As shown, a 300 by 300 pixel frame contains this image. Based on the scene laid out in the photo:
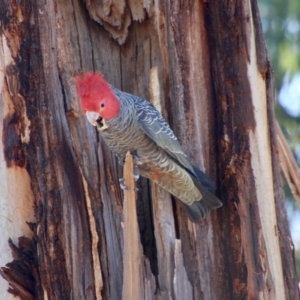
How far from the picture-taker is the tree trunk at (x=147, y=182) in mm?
3602

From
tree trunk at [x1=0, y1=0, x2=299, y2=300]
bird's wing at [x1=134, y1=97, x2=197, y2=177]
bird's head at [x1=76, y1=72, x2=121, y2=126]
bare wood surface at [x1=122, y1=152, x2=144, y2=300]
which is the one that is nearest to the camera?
bare wood surface at [x1=122, y1=152, x2=144, y2=300]

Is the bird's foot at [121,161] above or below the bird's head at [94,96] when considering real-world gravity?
below

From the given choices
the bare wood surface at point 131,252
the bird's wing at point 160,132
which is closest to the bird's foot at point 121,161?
the bird's wing at point 160,132

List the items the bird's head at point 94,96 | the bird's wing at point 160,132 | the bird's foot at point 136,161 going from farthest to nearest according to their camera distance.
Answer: the bird's foot at point 136,161 < the bird's wing at point 160,132 < the bird's head at point 94,96

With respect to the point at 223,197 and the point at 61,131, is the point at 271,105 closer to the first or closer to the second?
the point at 223,197

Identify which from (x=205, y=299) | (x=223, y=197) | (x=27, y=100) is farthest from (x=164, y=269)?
(x=27, y=100)

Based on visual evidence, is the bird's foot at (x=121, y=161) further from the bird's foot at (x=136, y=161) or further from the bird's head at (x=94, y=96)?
the bird's head at (x=94, y=96)

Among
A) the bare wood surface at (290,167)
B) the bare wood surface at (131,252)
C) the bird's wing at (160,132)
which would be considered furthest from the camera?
the bare wood surface at (290,167)

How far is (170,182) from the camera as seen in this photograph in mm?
3895

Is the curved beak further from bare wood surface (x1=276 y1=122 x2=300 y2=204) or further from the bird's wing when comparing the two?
bare wood surface (x1=276 y1=122 x2=300 y2=204)

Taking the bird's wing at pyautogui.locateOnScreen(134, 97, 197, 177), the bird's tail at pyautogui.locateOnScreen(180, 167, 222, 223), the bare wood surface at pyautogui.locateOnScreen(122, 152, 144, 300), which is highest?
the bird's wing at pyautogui.locateOnScreen(134, 97, 197, 177)

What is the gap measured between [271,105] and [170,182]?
0.74m

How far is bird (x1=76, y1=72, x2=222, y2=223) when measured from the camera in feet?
12.0

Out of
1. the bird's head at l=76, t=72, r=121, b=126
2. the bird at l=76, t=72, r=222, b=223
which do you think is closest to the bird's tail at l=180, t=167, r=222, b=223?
the bird at l=76, t=72, r=222, b=223
